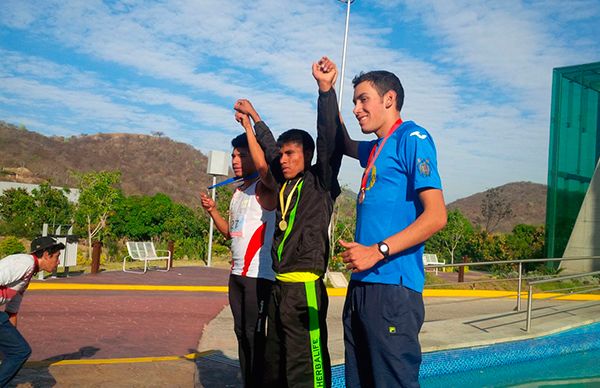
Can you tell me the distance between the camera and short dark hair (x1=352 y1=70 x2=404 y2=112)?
259 centimetres

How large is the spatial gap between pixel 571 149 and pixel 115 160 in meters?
61.2

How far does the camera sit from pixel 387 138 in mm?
2541

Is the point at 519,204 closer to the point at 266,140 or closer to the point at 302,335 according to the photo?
the point at 266,140

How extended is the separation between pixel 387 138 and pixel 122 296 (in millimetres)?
9678

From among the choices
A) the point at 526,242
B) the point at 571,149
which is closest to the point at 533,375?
the point at 571,149

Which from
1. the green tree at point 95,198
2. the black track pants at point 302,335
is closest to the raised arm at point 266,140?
the black track pants at point 302,335

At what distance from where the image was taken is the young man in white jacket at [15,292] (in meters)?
3.94

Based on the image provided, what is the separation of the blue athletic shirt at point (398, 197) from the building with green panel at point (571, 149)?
2088cm

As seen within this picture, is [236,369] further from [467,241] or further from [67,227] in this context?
[467,241]

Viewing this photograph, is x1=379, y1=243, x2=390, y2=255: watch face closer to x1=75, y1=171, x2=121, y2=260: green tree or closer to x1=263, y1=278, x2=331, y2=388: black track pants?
x1=263, y1=278, x2=331, y2=388: black track pants

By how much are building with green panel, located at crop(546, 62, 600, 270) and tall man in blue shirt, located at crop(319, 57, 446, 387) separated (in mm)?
20849

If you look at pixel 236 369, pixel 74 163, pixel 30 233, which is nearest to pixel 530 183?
pixel 74 163

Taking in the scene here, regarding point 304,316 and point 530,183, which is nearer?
point 304,316

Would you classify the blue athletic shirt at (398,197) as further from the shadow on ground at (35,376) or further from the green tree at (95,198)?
the green tree at (95,198)
